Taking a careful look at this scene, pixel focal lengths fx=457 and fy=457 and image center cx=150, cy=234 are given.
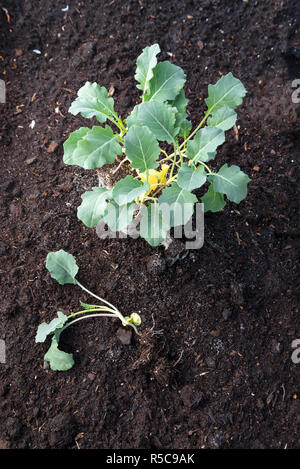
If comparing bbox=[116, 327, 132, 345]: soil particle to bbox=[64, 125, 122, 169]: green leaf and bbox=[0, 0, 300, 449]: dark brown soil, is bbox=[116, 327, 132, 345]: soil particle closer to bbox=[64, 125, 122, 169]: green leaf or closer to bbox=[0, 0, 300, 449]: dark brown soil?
bbox=[0, 0, 300, 449]: dark brown soil

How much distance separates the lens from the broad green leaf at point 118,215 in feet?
5.57

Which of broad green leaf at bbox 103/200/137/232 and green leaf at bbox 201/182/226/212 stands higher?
broad green leaf at bbox 103/200/137/232

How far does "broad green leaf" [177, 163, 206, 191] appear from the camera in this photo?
1593 millimetres

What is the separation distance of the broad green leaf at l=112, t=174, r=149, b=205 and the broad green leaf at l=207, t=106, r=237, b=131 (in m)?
0.40

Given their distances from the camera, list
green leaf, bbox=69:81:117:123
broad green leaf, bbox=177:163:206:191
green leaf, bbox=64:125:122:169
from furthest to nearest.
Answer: green leaf, bbox=69:81:117:123 < green leaf, bbox=64:125:122:169 < broad green leaf, bbox=177:163:206:191

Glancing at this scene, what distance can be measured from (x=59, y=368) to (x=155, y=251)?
0.65 metres

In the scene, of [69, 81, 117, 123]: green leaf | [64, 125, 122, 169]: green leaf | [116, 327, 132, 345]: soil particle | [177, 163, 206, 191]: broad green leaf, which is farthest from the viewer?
[116, 327, 132, 345]: soil particle

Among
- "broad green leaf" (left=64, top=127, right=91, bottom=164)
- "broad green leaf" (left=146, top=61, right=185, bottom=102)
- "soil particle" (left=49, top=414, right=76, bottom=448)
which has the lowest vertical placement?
"soil particle" (left=49, top=414, right=76, bottom=448)

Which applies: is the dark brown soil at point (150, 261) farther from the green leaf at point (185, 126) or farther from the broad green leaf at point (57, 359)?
the green leaf at point (185, 126)

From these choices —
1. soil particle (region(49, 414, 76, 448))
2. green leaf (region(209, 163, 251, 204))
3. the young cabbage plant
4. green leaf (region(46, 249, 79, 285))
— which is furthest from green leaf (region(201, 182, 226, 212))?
soil particle (region(49, 414, 76, 448))

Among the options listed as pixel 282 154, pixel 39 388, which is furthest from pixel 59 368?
pixel 282 154

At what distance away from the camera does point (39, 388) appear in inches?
74.5

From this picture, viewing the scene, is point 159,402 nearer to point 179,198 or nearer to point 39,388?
point 39,388

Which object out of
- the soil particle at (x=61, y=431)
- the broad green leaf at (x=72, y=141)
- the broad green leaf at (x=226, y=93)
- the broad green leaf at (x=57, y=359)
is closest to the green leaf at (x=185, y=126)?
the broad green leaf at (x=226, y=93)
